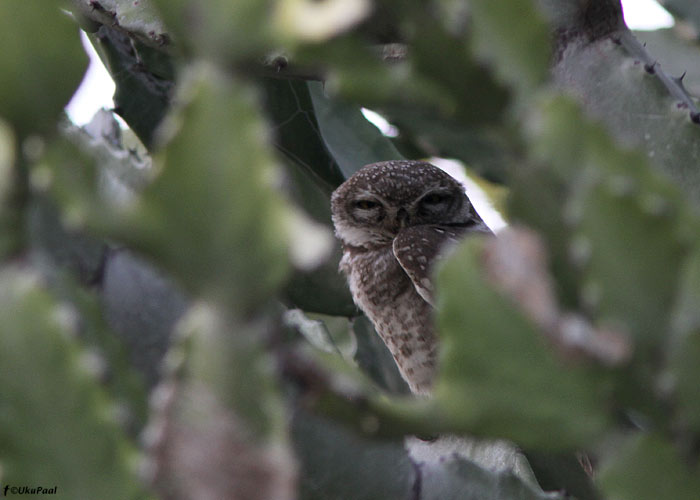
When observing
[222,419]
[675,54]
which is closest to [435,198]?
[675,54]

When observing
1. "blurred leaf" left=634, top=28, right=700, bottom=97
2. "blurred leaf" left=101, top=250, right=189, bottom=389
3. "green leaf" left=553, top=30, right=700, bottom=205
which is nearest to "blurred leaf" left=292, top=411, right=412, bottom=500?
"blurred leaf" left=101, top=250, right=189, bottom=389

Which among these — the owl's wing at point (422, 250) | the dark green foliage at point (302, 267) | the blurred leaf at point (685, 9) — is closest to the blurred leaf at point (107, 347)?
the dark green foliage at point (302, 267)

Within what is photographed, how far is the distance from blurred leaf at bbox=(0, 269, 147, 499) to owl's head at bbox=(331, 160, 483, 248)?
125 inches

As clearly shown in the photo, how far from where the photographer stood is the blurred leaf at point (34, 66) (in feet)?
2.91

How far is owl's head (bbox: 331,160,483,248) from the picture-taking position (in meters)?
4.03

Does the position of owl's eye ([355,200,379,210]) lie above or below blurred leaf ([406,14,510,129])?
below

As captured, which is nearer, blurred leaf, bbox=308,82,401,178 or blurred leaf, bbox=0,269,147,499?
blurred leaf, bbox=0,269,147,499

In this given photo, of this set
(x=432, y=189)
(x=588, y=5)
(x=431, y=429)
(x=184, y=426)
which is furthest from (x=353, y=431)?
(x=432, y=189)

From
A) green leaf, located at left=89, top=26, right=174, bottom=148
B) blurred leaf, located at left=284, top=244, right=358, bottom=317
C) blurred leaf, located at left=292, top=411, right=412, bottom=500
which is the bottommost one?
blurred leaf, located at left=284, top=244, right=358, bottom=317

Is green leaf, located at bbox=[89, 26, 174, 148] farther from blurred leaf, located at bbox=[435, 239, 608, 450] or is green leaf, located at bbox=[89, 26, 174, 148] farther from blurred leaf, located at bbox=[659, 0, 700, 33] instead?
blurred leaf, located at bbox=[435, 239, 608, 450]

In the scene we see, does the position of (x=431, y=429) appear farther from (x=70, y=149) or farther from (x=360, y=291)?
(x=360, y=291)

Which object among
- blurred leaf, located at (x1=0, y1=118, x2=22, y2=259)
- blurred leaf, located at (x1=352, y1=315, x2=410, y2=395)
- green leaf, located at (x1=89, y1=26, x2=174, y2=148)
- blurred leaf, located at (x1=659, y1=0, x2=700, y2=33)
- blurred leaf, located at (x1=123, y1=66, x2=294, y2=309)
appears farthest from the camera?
blurred leaf, located at (x1=352, y1=315, x2=410, y2=395)

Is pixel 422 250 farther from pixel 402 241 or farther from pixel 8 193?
pixel 8 193

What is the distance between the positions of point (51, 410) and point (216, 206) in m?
0.23
